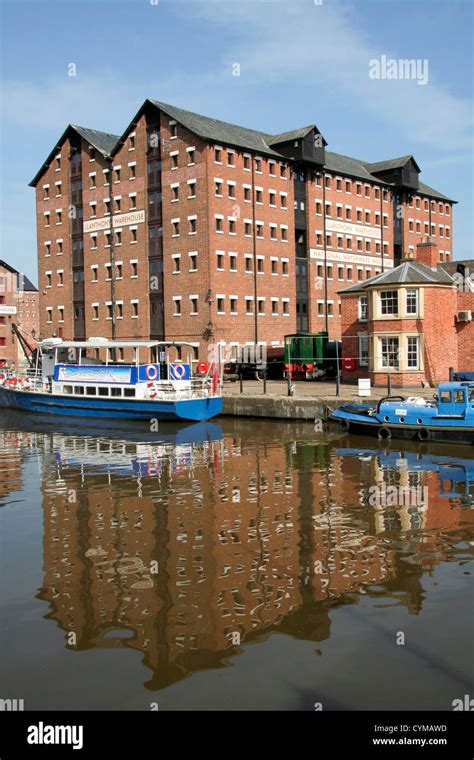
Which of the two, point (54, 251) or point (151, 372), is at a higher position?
point (54, 251)

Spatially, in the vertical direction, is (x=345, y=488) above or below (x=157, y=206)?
below

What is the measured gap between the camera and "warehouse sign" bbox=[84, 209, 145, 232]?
58.7 m

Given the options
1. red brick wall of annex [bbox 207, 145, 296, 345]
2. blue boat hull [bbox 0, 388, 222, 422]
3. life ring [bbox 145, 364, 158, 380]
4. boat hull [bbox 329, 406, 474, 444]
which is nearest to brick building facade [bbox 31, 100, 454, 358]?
red brick wall of annex [bbox 207, 145, 296, 345]

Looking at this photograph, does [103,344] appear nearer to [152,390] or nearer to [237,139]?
[152,390]

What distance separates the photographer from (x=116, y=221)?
60.6 m

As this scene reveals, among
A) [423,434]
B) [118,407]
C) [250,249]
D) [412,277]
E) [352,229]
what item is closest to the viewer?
[423,434]

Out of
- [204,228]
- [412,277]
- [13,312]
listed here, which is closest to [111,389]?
[412,277]

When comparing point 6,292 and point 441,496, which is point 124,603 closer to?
point 441,496

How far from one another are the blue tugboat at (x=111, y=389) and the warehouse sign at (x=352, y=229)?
28.1 metres

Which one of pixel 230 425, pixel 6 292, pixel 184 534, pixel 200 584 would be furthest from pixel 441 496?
pixel 6 292

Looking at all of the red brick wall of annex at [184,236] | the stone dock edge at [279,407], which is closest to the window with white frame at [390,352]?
the stone dock edge at [279,407]

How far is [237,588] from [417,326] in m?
31.0

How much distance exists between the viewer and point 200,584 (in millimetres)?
11906

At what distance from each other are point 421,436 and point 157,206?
35.4m
